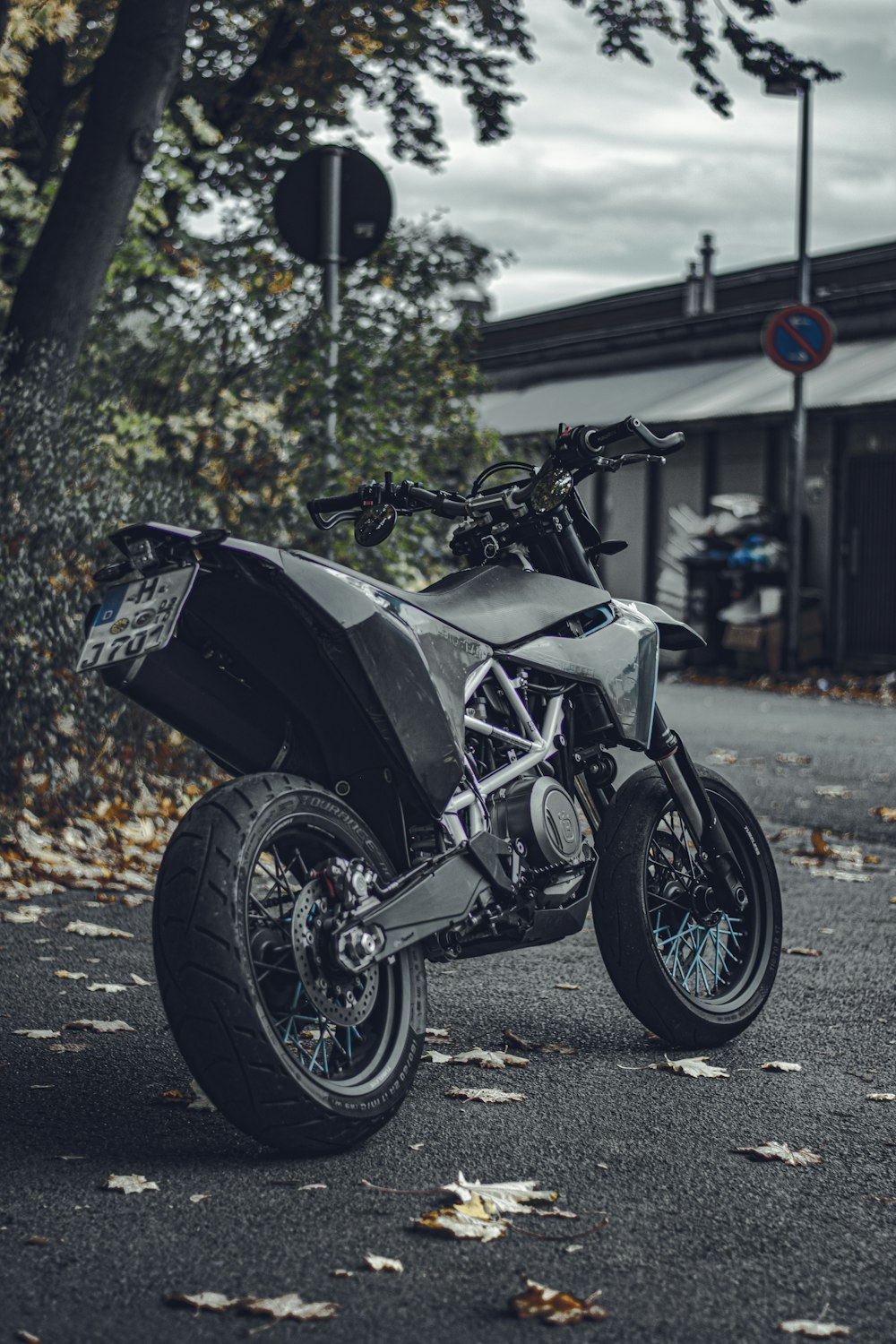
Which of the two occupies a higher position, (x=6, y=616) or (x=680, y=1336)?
(x=6, y=616)

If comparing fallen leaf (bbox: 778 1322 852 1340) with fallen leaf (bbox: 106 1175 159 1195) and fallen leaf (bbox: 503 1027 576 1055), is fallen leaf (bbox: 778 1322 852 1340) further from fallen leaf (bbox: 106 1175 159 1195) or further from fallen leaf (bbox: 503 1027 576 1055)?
fallen leaf (bbox: 503 1027 576 1055)

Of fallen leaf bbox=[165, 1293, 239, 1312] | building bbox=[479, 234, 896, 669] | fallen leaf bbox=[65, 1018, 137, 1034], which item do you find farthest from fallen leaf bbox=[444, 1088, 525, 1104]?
building bbox=[479, 234, 896, 669]

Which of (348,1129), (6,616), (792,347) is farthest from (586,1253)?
(792,347)

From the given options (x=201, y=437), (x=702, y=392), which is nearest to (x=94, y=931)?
(x=201, y=437)

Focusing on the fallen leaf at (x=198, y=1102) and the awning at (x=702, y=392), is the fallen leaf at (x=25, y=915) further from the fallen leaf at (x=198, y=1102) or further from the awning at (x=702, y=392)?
the awning at (x=702, y=392)

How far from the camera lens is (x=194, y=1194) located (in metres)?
3.10

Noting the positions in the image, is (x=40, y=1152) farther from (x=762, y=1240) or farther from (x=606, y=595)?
(x=606, y=595)

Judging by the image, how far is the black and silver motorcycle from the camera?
3.24 m

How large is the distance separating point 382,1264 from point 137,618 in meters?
1.30

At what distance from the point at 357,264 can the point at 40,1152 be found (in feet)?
24.4

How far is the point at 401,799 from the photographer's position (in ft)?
12.0

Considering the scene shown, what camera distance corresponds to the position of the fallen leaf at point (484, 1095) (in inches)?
148

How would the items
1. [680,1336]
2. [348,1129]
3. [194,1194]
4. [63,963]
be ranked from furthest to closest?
[63,963] → [348,1129] → [194,1194] → [680,1336]

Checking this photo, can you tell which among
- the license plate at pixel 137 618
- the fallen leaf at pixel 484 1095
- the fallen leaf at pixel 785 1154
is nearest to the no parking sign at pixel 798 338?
the fallen leaf at pixel 484 1095
